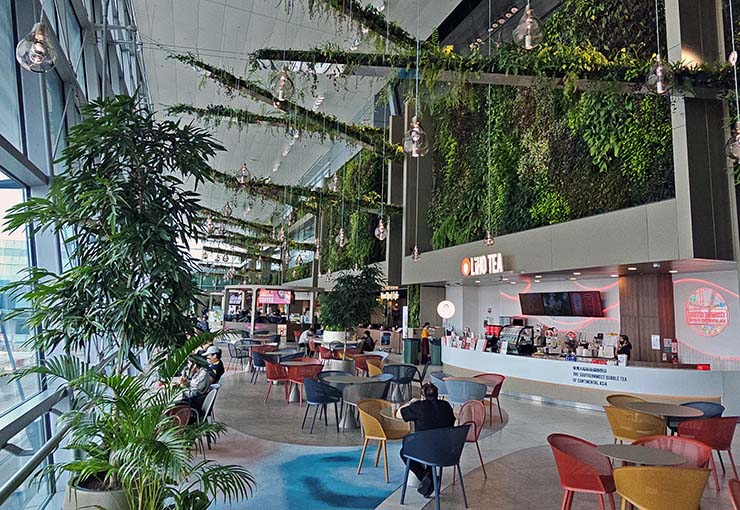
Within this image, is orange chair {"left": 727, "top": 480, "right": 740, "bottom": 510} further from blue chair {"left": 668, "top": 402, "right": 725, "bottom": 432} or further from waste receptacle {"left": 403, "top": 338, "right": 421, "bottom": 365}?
waste receptacle {"left": 403, "top": 338, "right": 421, "bottom": 365}

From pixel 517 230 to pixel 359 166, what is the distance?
10458 millimetres

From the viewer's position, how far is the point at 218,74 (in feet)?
26.9

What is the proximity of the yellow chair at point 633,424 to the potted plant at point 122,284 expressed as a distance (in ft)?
13.6

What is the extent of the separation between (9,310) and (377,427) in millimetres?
3513

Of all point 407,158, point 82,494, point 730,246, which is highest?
point 407,158

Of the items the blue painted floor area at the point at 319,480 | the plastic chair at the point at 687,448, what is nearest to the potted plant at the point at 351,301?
the blue painted floor area at the point at 319,480

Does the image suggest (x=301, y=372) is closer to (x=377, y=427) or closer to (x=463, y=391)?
(x=463, y=391)

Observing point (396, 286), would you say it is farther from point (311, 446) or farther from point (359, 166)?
point (311, 446)

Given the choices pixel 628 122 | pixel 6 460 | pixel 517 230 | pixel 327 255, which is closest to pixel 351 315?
pixel 517 230

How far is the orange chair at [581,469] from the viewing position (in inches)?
152

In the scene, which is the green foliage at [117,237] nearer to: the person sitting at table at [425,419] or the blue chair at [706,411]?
the person sitting at table at [425,419]

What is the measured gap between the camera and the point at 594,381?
9.33 metres

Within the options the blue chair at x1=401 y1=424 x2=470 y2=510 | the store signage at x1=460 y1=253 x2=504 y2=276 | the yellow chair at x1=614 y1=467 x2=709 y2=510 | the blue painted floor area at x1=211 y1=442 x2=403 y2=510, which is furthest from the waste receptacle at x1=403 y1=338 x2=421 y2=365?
the yellow chair at x1=614 y1=467 x2=709 y2=510

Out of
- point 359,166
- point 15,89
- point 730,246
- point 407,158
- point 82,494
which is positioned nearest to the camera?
point 82,494
